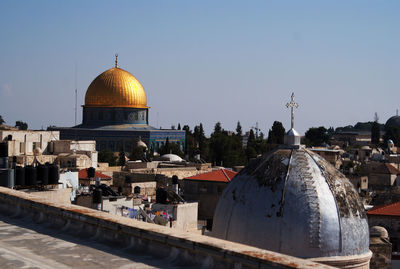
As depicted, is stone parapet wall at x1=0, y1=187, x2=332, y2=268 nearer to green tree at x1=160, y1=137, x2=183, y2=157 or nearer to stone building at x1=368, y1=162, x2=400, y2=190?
stone building at x1=368, y1=162, x2=400, y2=190

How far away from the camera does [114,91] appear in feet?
165

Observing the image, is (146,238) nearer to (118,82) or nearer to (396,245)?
(396,245)

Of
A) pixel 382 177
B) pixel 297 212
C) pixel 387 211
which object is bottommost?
pixel 387 211

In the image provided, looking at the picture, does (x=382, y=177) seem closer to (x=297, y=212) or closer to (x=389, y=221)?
(x=389, y=221)

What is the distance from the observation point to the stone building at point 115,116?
4900 centimetres

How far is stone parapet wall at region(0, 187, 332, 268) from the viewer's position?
13.3ft

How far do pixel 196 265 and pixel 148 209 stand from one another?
11.8 m

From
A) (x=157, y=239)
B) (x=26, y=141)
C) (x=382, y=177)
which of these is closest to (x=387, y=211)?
(x=157, y=239)

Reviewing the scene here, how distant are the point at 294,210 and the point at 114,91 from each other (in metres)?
42.8

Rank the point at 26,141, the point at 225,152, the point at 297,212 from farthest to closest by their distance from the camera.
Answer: the point at 225,152
the point at 26,141
the point at 297,212

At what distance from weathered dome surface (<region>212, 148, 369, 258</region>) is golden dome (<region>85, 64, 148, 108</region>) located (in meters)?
41.7

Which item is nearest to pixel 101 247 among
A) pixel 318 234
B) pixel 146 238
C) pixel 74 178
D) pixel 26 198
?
pixel 146 238

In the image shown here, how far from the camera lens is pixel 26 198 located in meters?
6.52

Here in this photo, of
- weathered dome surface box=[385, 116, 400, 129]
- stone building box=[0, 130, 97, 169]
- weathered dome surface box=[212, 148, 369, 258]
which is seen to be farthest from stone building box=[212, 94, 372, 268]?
weathered dome surface box=[385, 116, 400, 129]
